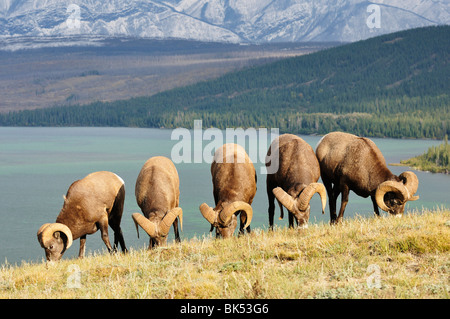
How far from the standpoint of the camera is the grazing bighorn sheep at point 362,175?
19625 millimetres

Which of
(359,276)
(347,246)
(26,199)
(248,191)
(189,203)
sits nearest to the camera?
(359,276)

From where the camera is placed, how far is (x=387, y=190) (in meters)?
19.6

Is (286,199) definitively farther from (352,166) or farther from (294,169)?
(352,166)

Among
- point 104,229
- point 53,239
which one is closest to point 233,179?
point 104,229

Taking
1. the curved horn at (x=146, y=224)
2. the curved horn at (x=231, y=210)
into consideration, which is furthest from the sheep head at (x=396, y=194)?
the curved horn at (x=146, y=224)

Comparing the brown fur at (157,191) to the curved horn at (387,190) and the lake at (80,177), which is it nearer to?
the lake at (80,177)

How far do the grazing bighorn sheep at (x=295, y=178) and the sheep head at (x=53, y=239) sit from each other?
6088mm

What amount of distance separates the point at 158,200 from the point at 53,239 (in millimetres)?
3461

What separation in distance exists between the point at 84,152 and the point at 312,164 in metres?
136

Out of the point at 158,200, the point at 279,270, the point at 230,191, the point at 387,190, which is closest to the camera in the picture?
the point at 279,270

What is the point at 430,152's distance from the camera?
128 metres
